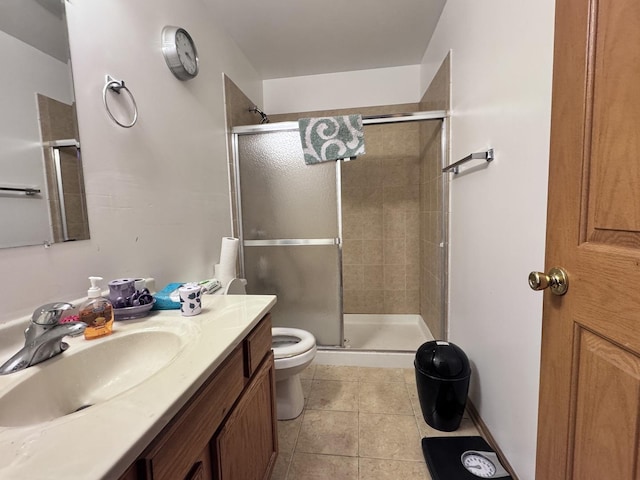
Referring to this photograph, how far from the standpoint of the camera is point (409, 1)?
72.2 inches

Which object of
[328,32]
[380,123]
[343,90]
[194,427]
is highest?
[328,32]

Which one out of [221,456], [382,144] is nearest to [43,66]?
[221,456]

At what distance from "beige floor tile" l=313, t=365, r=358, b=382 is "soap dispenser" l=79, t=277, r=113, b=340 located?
4.99 ft

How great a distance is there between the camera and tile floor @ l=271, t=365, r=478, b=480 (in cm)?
131

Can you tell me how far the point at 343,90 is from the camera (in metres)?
2.78

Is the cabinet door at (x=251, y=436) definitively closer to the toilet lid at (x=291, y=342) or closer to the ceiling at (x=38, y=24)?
the toilet lid at (x=291, y=342)

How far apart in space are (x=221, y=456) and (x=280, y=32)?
98.5 inches

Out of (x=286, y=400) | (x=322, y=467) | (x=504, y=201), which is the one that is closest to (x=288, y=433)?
(x=286, y=400)

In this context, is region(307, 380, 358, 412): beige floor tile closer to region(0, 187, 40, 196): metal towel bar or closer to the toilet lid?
the toilet lid

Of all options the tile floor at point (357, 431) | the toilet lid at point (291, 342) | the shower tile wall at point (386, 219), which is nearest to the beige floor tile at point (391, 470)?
the tile floor at point (357, 431)

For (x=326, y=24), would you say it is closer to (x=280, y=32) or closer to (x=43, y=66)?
(x=280, y=32)

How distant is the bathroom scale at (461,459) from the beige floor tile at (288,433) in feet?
2.10

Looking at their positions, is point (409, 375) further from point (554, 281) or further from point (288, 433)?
point (554, 281)

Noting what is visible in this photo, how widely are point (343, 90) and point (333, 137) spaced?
1.06 m
